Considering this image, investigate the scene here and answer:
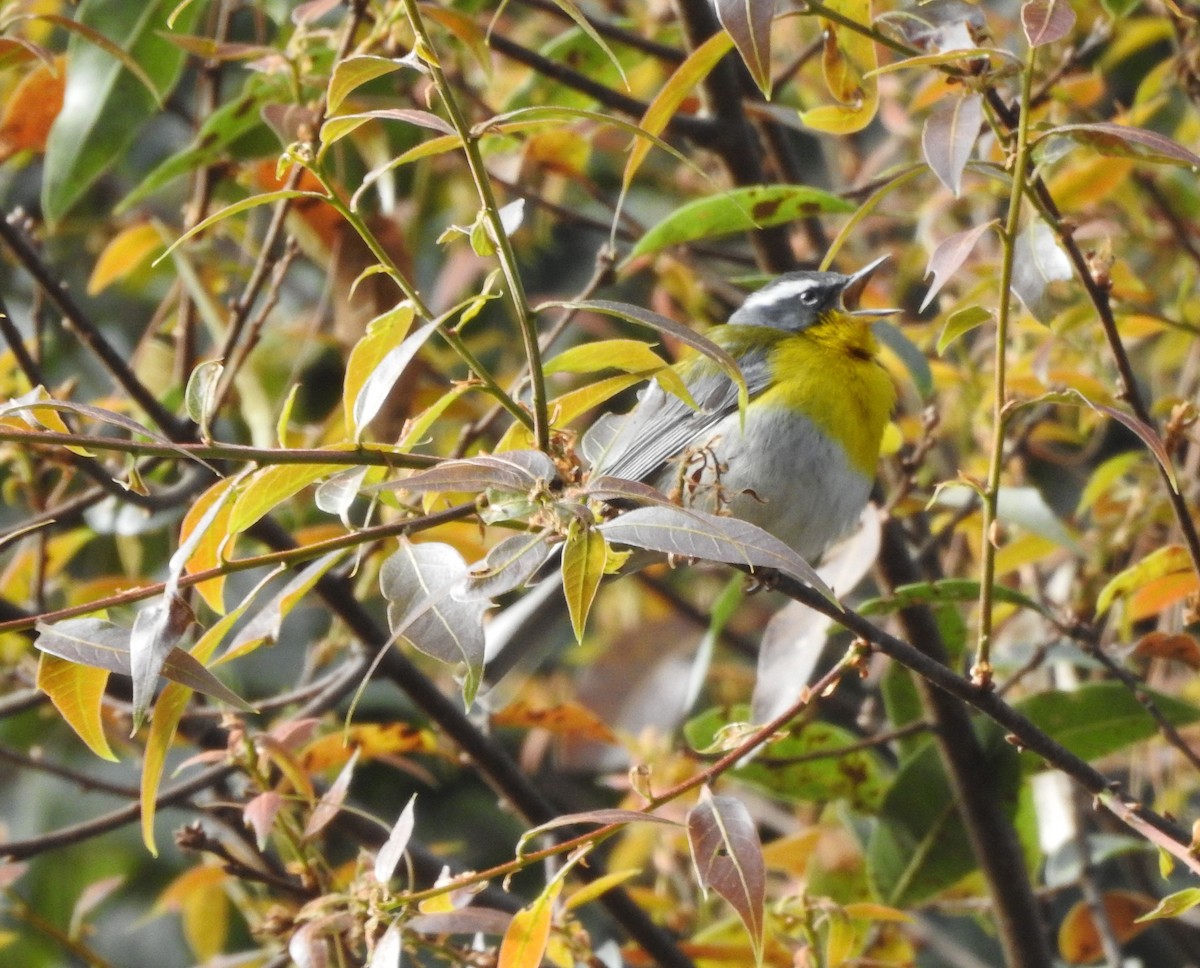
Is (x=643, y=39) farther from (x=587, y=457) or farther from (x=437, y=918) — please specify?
(x=437, y=918)

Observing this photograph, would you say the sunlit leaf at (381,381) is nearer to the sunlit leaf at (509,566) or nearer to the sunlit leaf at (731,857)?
the sunlit leaf at (509,566)

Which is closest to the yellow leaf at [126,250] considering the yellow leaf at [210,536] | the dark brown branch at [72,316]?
the dark brown branch at [72,316]

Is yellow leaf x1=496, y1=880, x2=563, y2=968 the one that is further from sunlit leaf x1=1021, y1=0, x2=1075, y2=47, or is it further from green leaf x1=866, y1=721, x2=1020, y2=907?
green leaf x1=866, y1=721, x2=1020, y2=907

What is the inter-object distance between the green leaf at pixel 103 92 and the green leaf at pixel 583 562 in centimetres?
156

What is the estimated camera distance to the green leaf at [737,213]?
2.35 meters

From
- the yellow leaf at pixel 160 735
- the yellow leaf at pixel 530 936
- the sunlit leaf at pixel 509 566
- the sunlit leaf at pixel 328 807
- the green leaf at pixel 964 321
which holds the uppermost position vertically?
the green leaf at pixel 964 321

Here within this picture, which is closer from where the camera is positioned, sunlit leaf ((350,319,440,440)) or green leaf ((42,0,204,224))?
sunlit leaf ((350,319,440,440))

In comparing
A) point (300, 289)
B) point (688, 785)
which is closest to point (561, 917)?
point (688, 785)

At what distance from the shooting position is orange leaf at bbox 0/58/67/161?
2641mm

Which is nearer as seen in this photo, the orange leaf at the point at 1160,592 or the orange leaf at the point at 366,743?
the orange leaf at the point at 1160,592

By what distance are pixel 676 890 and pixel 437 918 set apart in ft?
5.94

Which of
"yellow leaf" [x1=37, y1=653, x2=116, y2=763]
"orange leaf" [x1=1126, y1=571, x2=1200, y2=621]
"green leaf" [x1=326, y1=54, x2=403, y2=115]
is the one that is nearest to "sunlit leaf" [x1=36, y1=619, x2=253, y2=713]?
"yellow leaf" [x1=37, y1=653, x2=116, y2=763]

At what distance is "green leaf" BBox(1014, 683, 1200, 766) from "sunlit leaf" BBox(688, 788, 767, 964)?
1.26m

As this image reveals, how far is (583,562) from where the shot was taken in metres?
1.25
